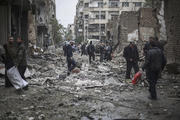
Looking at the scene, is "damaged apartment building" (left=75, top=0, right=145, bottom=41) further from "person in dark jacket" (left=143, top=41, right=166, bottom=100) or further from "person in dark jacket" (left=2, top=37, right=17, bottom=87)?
"person in dark jacket" (left=143, top=41, right=166, bottom=100)

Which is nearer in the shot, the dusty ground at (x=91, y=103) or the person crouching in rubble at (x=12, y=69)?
the dusty ground at (x=91, y=103)

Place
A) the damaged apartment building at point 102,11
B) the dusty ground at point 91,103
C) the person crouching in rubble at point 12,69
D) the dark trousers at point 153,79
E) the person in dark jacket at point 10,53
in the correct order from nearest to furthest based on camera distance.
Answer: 1. the dusty ground at point 91,103
2. the dark trousers at point 153,79
3. the person crouching in rubble at point 12,69
4. the person in dark jacket at point 10,53
5. the damaged apartment building at point 102,11

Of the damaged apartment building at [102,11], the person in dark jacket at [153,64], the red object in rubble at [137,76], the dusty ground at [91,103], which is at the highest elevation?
the damaged apartment building at [102,11]

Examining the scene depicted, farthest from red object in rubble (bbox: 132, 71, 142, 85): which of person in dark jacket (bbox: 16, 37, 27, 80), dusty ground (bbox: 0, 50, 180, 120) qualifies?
person in dark jacket (bbox: 16, 37, 27, 80)

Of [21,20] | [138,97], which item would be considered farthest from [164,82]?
[21,20]

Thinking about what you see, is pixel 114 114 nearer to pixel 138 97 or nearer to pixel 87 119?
pixel 87 119

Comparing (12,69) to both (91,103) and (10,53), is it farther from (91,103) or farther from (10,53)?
(91,103)

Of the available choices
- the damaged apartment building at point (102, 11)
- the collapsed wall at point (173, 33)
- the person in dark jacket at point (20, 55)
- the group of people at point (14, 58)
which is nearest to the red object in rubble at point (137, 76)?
Result: the collapsed wall at point (173, 33)

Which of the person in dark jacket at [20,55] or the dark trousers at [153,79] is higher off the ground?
the person in dark jacket at [20,55]

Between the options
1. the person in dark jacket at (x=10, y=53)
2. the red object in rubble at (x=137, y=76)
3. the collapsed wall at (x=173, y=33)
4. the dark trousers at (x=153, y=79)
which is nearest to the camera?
the dark trousers at (x=153, y=79)

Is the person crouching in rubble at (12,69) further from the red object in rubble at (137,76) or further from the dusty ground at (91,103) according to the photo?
the red object in rubble at (137,76)

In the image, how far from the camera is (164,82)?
9781mm

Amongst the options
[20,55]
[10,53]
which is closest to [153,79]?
[20,55]

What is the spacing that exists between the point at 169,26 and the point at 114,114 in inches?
322
